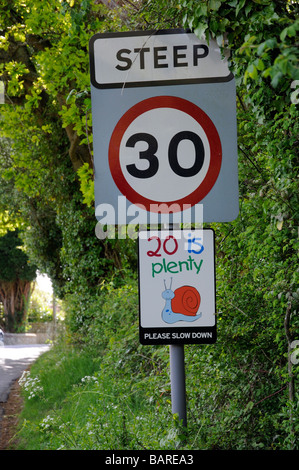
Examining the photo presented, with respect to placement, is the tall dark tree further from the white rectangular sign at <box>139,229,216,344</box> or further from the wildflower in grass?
the white rectangular sign at <box>139,229,216,344</box>

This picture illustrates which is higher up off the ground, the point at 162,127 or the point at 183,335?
the point at 162,127

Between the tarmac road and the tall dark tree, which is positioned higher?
the tall dark tree

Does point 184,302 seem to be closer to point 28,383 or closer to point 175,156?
point 175,156

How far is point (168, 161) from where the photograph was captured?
2.58 metres

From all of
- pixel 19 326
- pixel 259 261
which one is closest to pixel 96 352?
pixel 259 261

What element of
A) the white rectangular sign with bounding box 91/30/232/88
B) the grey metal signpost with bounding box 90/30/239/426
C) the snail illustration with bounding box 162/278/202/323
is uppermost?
the white rectangular sign with bounding box 91/30/232/88

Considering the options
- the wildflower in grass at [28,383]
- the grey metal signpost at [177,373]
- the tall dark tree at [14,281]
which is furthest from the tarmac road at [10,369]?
the tall dark tree at [14,281]

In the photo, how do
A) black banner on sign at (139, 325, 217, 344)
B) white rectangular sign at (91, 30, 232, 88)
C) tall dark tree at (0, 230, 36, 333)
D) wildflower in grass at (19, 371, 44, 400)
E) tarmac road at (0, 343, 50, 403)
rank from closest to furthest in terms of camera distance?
black banner on sign at (139, 325, 217, 344)
white rectangular sign at (91, 30, 232, 88)
wildflower in grass at (19, 371, 44, 400)
tarmac road at (0, 343, 50, 403)
tall dark tree at (0, 230, 36, 333)

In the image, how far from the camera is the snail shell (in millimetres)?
2541

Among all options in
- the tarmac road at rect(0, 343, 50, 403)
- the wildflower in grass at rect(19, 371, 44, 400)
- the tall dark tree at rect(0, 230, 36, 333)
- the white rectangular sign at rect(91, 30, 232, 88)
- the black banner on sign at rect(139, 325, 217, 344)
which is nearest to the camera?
the black banner on sign at rect(139, 325, 217, 344)

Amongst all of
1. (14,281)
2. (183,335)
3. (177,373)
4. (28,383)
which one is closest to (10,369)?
(28,383)

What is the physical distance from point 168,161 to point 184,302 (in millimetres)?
609

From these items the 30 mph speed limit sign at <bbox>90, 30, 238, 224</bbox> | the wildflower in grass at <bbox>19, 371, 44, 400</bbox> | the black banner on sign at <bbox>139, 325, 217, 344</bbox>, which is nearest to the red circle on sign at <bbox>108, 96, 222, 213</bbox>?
the 30 mph speed limit sign at <bbox>90, 30, 238, 224</bbox>

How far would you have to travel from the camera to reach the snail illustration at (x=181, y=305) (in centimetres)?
254
